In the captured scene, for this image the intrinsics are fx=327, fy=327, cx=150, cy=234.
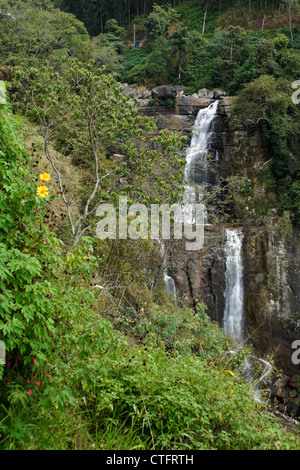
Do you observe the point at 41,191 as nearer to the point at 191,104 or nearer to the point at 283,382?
the point at 283,382

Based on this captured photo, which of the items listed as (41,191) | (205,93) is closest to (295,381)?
(41,191)

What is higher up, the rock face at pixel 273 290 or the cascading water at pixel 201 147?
the cascading water at pixel 201 147

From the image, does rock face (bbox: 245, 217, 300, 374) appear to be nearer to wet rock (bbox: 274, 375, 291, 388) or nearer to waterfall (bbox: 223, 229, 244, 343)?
waterfall (bbox: 223, 229, 244, 343)

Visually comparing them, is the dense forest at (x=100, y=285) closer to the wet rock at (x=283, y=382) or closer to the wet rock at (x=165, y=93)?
the wet rock at (x=165, y=93)

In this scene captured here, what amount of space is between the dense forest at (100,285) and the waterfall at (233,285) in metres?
2.40

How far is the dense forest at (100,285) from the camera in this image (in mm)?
2236

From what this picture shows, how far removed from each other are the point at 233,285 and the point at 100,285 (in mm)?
8600

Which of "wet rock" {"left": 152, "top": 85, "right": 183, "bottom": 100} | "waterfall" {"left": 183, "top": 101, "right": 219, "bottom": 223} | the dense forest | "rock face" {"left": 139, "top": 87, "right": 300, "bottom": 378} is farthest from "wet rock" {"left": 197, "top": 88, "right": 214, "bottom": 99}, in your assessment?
"rock face" {"left": 139, "top": 87, "right": 300, "bottom": 378}

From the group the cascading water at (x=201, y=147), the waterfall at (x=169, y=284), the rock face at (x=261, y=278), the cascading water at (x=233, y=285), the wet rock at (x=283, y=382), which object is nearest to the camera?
the wet rock at (x=283, y=382)

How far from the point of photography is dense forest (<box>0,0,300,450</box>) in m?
2.24

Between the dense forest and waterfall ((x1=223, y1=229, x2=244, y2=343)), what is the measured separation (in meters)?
2.40

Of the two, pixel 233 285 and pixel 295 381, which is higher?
pixel 233 285

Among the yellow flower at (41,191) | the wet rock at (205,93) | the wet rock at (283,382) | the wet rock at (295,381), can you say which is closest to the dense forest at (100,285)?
the yellow flower at (41,191)

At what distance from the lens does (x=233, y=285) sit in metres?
12.9
